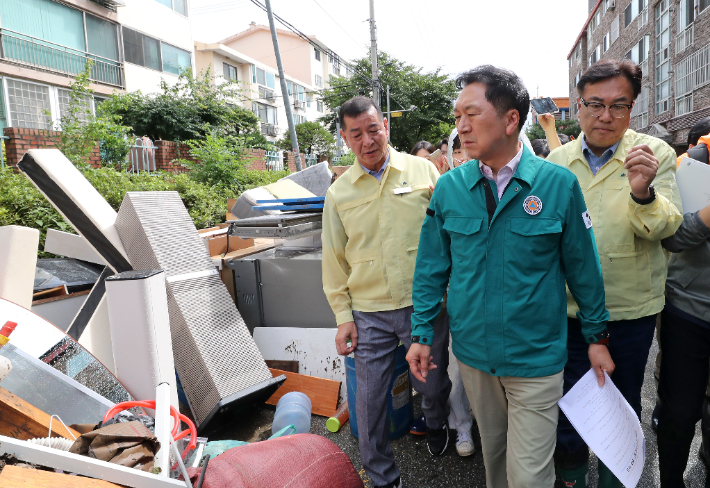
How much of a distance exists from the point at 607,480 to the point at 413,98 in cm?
3329

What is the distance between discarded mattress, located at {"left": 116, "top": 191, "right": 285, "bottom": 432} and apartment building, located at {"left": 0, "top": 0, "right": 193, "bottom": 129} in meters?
11.8

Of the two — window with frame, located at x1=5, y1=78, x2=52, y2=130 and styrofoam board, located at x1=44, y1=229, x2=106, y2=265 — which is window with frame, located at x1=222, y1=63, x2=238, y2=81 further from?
styrofoam board, located at x1=44, y1=229, x2=106, y2=265

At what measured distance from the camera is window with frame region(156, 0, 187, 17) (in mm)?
19578

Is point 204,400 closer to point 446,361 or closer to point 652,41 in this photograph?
point 446,361

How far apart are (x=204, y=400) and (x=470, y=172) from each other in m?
2.24

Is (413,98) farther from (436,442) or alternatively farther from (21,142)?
(436,442)

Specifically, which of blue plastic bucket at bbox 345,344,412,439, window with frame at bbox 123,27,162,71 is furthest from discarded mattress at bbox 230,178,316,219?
window with frame at bbox 123,27,162,71

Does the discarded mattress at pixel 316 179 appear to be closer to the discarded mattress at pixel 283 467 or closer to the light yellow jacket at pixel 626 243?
the light yellow jacket at pixel 626 243

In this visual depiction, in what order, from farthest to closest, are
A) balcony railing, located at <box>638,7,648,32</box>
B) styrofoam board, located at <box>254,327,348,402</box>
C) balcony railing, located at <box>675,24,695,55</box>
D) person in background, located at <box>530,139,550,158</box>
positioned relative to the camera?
balcony railing, located at <box>638,7,648,32</box>
balcony railing, located at <box>675,24,695,55</box>
person in background, located at <box>530,139,550,158</box>
styrofoam board, located at <box>254,327,348,402</box>

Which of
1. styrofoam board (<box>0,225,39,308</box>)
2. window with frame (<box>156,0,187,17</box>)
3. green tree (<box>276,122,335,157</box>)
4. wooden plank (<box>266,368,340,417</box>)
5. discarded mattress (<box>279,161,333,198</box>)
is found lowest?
wooden plank (<box>266,368,340,417</box>)

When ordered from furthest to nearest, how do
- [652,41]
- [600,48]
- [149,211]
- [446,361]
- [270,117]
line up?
[270,117] → [600,48] → [652,41] → [149,211] → [446,361]

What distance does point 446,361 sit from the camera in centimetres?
283

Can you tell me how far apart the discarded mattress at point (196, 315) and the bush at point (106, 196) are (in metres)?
1.92

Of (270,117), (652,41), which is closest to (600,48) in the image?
(652,41)
